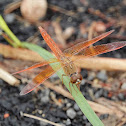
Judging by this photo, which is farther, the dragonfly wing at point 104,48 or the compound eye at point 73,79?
the dragonfly wing at point 104,48

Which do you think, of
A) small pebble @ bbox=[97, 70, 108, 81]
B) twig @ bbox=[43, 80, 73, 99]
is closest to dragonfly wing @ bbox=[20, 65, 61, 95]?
twig @ bbox=[43, 80, 73, 99]

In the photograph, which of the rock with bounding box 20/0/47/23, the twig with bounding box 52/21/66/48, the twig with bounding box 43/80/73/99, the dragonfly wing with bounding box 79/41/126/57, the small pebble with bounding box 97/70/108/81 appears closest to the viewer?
the dragonfly wing with bounding box 79/41/126/57

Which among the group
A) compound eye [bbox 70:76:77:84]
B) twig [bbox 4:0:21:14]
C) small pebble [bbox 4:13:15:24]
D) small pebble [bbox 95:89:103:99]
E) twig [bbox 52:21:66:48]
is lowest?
compound eye [bbox 70:76:77:84]

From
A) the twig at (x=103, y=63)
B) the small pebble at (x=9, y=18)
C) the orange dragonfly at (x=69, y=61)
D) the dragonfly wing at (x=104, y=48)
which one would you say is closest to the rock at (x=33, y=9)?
the small pebble at (x=9, y=18)

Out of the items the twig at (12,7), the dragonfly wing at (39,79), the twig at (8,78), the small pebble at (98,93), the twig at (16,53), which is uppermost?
the twig at (12,7)

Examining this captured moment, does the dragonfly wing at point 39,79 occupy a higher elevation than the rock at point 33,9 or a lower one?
lower

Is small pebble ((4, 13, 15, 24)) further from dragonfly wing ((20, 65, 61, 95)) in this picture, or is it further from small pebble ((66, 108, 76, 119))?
small pebble ((66, 108, 76, 119))

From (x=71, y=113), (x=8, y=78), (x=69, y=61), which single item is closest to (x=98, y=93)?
(x=71, y=113)

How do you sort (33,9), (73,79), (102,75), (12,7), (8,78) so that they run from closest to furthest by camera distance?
1. (73,79)
2. (8,78)
3. (102,75)
4. (33,9)
5. (12,7)

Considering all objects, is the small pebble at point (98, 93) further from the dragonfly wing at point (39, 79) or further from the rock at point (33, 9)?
the rock at point (33, 9)

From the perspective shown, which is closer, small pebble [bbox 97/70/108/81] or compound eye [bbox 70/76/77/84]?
compound eye [bbox 70/76/77/84]

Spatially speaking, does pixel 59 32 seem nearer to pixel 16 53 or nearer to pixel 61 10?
pixel 61 10
